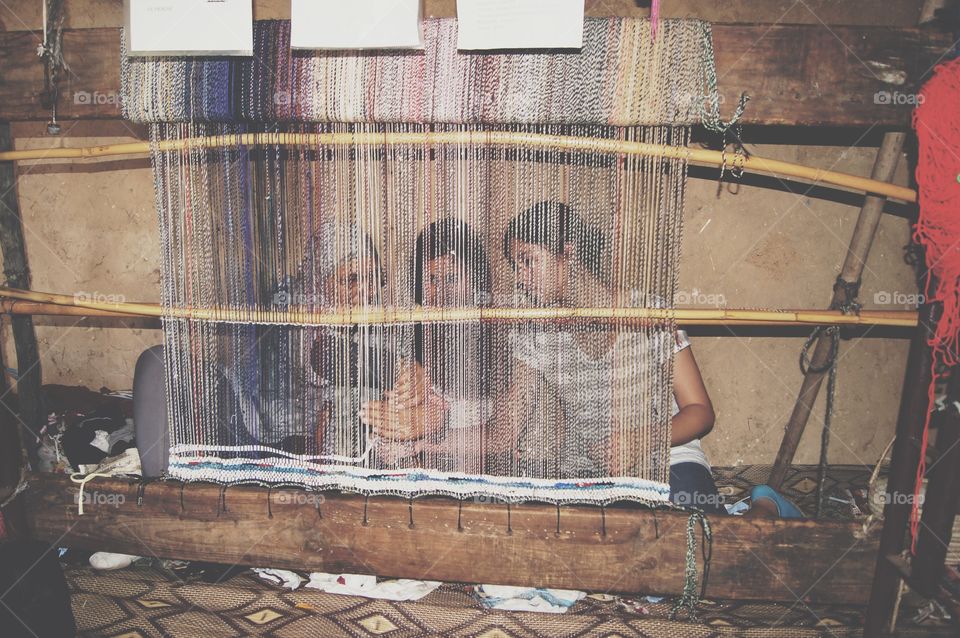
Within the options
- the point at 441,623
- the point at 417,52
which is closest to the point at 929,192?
the point at 417,52

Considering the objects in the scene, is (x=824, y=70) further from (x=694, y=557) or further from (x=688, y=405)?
(x=694, y=557)

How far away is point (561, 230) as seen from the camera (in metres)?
1.86

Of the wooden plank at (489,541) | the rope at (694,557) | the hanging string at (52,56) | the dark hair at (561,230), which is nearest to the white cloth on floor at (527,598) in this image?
the wooden plank at (489,541)

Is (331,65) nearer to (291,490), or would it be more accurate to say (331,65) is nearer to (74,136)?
(291,490)

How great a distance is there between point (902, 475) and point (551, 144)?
1.48 m

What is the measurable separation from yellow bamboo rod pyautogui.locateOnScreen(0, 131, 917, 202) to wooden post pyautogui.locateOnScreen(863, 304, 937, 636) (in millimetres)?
446

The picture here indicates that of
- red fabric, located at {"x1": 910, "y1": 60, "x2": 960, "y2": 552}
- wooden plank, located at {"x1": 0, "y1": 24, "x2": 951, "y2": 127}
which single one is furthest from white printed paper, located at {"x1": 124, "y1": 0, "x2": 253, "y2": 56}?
red fabric, located at {"x1": 910, "y1": 60, "x2": 960, "y2": 552}

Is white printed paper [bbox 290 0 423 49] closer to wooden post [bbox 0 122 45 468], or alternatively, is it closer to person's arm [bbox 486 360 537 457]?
Result: person's arm [bbox 486 360 537 457]

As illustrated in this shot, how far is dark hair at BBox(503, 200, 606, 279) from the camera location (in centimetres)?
186

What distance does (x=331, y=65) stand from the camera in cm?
180

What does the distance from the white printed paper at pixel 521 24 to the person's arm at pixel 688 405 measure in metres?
1.33

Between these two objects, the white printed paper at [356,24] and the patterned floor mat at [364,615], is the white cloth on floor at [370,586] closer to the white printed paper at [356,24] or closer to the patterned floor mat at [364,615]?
the patterned floor mat at [364,615]

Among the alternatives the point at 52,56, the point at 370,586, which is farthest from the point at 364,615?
the point at 52,56

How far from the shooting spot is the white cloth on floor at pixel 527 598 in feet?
7.09
